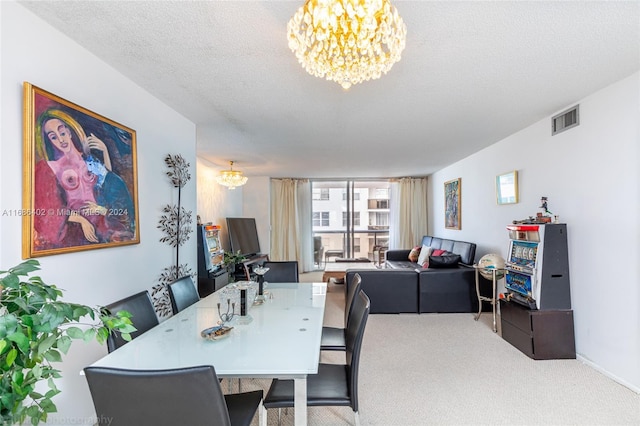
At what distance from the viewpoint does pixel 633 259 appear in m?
2.41

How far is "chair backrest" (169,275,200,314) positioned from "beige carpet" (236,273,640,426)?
858 millimetres

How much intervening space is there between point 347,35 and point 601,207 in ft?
9.05

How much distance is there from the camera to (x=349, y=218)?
8047 mm

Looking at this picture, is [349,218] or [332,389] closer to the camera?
[332,389]

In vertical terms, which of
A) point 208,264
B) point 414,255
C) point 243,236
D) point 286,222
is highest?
point 286,222

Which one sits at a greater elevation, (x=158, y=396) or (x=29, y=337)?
(x=29, y=337)

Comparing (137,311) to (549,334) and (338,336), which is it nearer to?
(338,336)

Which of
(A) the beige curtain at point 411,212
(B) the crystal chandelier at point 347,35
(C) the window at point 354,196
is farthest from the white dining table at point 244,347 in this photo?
(C) the window at point 354,196

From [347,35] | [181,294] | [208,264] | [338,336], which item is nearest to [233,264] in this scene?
[208,264]

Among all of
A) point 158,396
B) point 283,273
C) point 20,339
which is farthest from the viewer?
point 283,273

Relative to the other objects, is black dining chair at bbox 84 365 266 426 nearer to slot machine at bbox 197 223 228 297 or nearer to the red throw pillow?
slot machine at bbox 197 223 228 297

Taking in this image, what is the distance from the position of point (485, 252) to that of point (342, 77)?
4213 millimetres

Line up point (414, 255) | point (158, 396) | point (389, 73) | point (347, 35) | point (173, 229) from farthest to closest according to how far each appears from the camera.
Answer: point (414, 255), point (173, 229), point (389, 73), point (347, 35), point (158, 396)

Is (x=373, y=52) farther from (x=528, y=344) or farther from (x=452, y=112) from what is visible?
(x=528, y=344)
